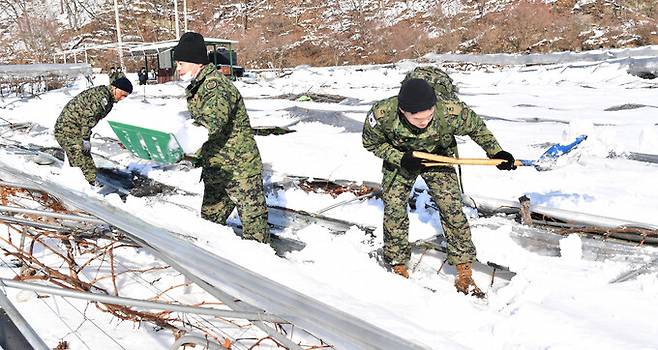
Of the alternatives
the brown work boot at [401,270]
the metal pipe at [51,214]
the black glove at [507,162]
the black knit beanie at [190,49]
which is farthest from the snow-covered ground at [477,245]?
the black glove at [507,162]

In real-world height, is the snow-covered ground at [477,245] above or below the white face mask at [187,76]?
below

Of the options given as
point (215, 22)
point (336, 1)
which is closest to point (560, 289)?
point (336, 1)

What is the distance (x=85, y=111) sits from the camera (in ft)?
17.5

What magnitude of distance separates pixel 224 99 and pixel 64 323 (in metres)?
1.50

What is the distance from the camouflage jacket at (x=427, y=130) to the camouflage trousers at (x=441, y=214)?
15 cm

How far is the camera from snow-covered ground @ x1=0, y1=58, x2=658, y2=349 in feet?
8.14

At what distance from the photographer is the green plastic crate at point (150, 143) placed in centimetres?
376

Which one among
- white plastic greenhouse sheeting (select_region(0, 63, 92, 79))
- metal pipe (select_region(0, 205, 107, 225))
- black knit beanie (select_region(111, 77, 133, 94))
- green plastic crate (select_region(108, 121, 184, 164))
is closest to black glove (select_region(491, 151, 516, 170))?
green plastic crate (select_region(108, 121, 184, 164))

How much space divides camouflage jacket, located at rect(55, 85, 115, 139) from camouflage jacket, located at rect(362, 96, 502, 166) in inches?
127

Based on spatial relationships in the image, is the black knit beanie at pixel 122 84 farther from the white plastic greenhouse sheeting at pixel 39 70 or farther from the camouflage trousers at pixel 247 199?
the white plastic greenhouse sheeting at pixel 39 70

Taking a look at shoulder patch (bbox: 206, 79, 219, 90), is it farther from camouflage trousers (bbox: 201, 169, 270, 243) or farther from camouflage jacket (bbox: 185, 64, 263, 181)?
camouflage trousers (bbox: 201, 169, 270, 243)

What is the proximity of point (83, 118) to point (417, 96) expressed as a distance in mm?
3883

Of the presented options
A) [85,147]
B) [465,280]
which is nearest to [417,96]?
[465,280]

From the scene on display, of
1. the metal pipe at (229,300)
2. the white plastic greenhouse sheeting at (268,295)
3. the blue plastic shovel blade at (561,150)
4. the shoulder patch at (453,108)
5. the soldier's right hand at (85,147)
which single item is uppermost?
the shoulder patch at (453,108)
